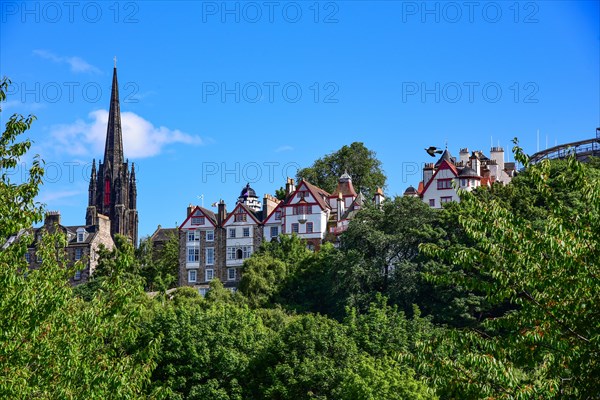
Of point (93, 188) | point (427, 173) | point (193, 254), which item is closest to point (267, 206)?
point (193, 254)

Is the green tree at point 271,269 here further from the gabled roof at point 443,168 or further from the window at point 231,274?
the gabled roof at point 443,168

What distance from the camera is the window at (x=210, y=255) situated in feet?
322

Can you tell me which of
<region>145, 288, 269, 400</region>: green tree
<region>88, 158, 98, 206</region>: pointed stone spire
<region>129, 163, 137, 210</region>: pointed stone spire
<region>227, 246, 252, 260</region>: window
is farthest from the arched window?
<region>145, 288, 269, 400</region>: green tree

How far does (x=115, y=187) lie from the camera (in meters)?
163

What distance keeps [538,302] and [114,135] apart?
161522mm

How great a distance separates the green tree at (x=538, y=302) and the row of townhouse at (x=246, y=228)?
242 ft

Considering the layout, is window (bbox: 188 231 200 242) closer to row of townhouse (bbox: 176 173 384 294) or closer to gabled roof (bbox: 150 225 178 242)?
row of townhouse (bbox: 176 173 384 294)

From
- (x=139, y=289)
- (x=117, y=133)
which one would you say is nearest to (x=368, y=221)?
(x=139, y=289)

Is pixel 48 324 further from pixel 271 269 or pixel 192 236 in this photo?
pixel 192 236

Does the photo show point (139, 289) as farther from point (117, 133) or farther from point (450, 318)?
point (117, 133)

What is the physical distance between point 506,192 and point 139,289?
179ft

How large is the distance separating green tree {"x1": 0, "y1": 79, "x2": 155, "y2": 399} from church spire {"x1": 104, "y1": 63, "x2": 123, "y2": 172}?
144m

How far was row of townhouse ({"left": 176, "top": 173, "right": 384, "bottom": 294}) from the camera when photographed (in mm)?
95688

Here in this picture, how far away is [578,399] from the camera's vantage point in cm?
1955
